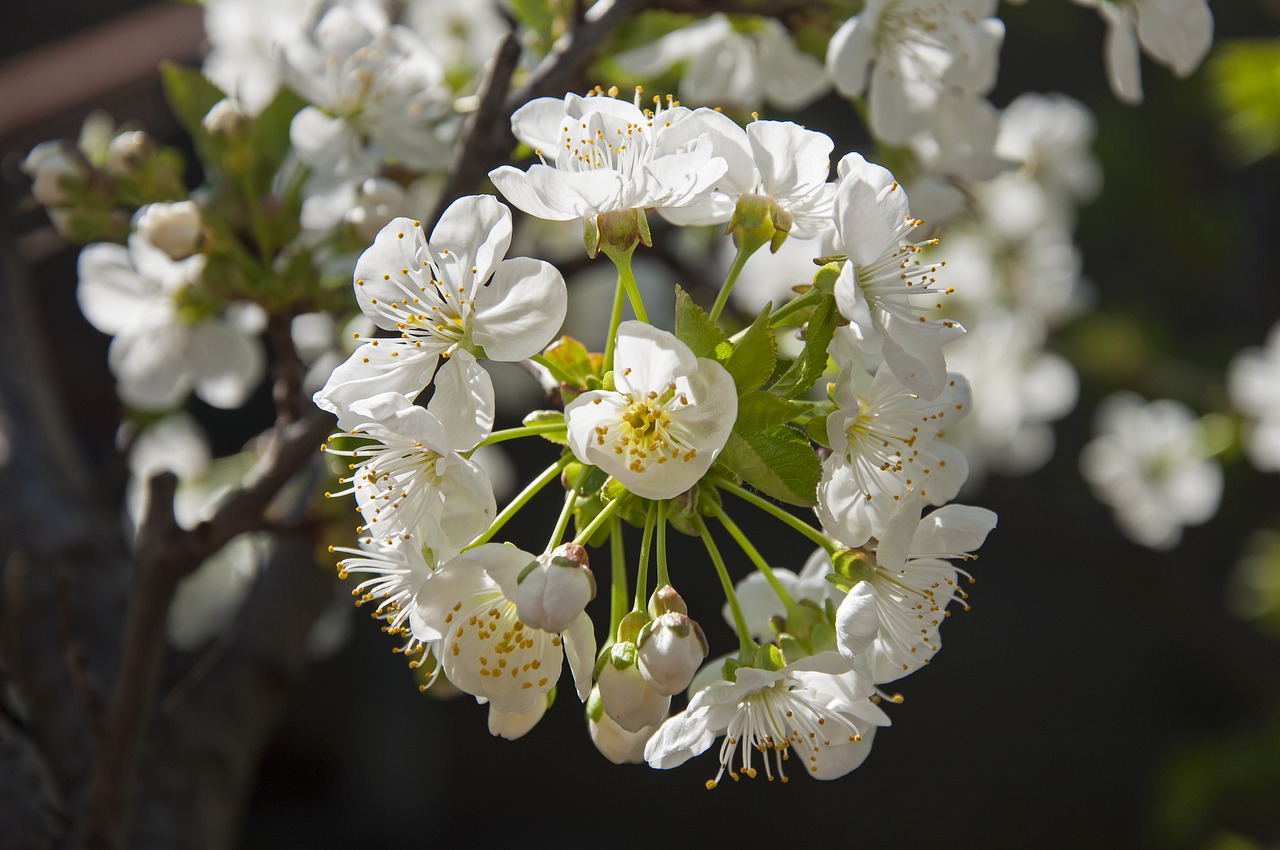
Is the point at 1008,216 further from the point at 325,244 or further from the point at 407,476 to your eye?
the point at 407,476

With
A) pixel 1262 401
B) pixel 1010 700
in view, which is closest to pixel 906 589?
pixel 1262 401

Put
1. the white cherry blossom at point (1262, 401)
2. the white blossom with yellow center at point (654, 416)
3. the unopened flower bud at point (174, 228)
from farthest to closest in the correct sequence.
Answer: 1. the white cherry blossom at point (1262, 401)
2. the unopened flower bud at point (174, 228)
3. the white blossom with yellow center at point (654, 416)

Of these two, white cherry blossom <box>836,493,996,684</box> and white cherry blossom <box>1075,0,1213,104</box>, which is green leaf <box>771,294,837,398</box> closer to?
white cherry blossom <box>836,493,996,684</box>

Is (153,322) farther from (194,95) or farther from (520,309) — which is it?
(520,309)

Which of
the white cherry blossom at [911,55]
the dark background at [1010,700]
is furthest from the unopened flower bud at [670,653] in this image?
the dark background at [1010,700]

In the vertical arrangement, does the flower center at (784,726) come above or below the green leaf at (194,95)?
below

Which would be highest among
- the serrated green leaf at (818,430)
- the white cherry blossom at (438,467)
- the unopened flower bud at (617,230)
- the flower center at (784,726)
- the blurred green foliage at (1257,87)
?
the unopened flower bud at (617,230)

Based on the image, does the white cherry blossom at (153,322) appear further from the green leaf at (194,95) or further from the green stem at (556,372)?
the green stem at (556,372)
